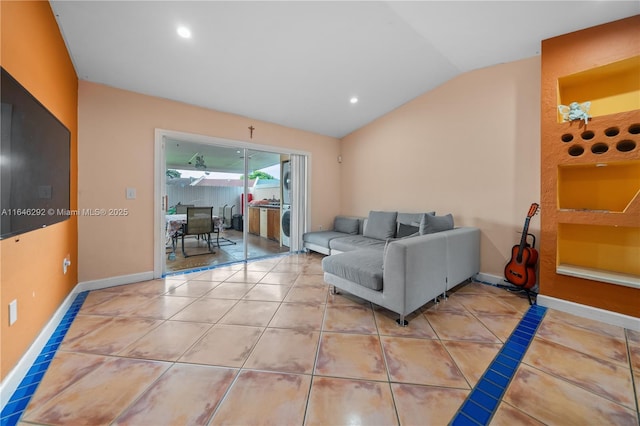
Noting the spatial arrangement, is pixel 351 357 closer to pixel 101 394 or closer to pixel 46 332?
pixel 101 394

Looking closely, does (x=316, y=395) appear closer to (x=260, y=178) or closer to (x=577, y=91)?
(x=577, y=91)

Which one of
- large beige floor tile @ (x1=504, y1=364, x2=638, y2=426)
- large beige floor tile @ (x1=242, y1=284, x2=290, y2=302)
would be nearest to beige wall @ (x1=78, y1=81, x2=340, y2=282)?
large beige floor tile @ (x1=242, y1=284, x2=290, y2=302)

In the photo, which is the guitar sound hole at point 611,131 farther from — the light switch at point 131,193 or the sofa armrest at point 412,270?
the light switch at point 131,193

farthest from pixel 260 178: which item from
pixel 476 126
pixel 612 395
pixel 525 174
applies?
pixel 612 395

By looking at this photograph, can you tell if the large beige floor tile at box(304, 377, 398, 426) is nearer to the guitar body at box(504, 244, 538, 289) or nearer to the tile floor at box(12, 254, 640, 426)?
the tile floor at box(12, 254, 640, 426)

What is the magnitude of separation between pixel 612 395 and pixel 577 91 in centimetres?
274

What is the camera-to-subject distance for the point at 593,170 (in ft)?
7.73

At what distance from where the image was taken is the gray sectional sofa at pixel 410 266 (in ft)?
6.49

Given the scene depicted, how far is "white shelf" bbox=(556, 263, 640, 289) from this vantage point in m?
1.99

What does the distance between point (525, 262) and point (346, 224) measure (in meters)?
2.72

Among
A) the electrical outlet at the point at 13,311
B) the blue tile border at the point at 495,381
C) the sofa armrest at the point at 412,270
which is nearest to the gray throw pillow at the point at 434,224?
the sofa armrest at the point at 412,270

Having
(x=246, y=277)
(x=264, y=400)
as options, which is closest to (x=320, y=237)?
(x=246, y=277)

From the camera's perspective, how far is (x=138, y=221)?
3016 mm

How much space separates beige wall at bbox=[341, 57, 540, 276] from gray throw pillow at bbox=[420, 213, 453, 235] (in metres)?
0.42
